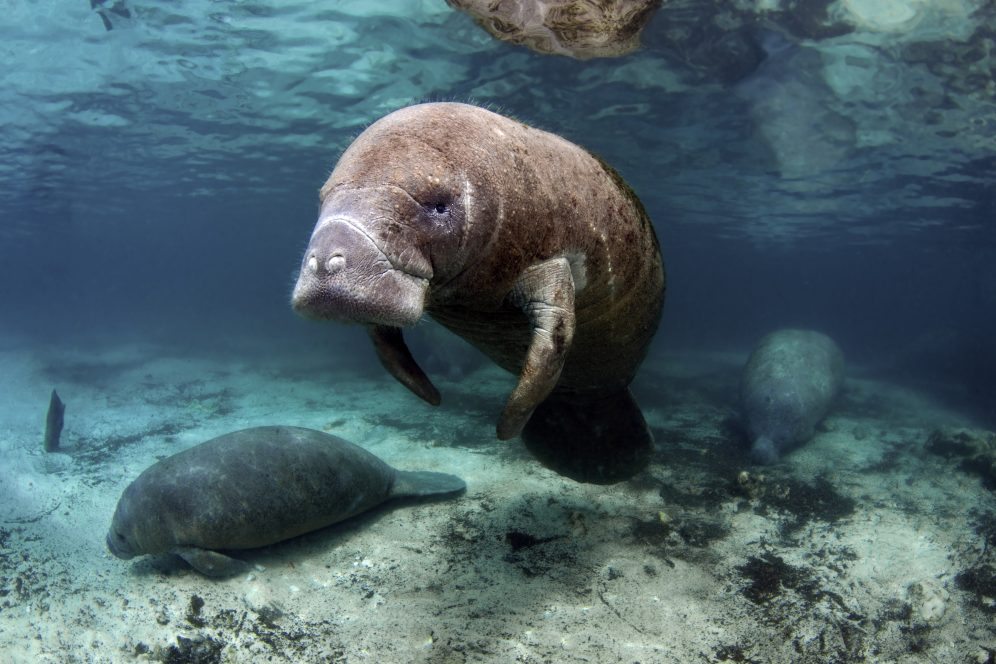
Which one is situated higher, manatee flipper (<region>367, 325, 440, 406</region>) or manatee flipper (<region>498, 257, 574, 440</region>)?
manatee flipper (<region>498, 257, 574, 440</region>)

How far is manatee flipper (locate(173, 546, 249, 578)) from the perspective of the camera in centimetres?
423

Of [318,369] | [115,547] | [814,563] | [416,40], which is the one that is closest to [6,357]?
[318,369]

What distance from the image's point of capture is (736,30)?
34.7 ft

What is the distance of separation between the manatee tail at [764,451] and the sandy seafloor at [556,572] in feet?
0.63

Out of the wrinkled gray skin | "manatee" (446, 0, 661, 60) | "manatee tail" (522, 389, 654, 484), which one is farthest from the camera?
the wrinkled gray skin

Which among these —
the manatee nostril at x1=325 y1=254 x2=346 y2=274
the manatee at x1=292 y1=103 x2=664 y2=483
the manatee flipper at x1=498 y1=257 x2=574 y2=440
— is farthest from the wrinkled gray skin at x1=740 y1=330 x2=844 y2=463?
the manatee nostril at x1=325 y1=254 x2=346 y2=274

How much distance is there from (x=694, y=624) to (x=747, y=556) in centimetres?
115

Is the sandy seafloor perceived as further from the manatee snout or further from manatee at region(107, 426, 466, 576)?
the manatee snout

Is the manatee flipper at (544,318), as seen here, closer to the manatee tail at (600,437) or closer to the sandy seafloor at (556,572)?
the sandy seafloor at (556,572)

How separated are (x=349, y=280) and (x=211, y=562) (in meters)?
3.61

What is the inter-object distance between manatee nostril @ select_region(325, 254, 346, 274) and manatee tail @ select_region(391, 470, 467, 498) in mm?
4024

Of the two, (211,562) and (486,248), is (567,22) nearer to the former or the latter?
(486,248)

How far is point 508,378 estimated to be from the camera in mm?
13602

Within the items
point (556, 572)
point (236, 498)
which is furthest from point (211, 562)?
point (556, 572)
